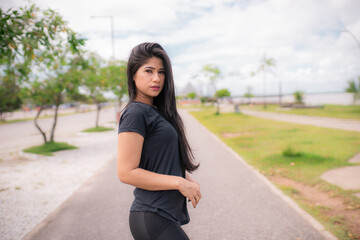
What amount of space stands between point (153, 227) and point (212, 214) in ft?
9.53

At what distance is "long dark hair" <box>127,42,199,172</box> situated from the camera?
166 cm

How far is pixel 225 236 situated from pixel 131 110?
2.73m

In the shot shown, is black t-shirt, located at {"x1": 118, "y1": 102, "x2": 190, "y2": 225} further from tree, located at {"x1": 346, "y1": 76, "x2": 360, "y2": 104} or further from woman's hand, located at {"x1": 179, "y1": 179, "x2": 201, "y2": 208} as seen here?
tree, located at {"x1": 346, "y1": 76, "x2": 360, "y2": 104}

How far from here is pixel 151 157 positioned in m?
1.57

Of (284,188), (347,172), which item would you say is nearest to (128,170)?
(284,188)

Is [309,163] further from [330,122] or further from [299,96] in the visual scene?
[299,96]

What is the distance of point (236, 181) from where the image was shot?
19.6ft

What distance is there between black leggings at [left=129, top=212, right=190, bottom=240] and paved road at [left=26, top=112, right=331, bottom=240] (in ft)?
7.03

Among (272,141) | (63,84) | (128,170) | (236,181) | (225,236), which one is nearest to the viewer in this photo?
(128,170)

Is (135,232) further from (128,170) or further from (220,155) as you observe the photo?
(220,155)

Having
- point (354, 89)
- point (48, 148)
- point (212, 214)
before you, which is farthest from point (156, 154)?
point (354, 89)

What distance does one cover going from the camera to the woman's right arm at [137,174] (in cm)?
144

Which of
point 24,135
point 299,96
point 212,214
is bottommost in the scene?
point 24,135

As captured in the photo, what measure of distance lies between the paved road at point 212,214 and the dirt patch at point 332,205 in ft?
1.37
